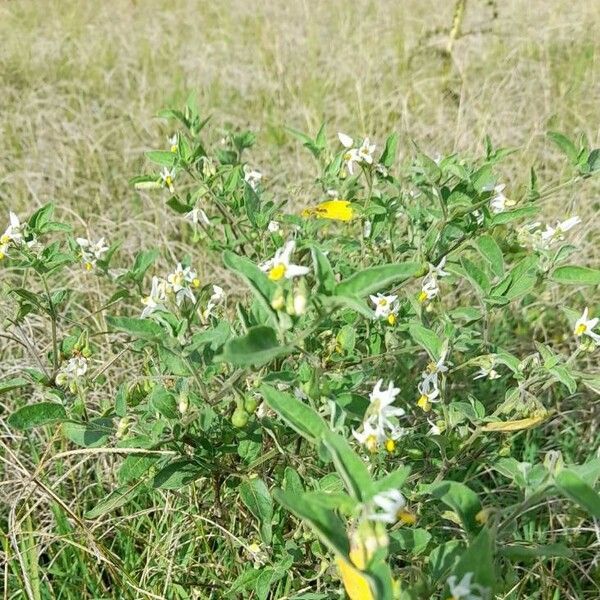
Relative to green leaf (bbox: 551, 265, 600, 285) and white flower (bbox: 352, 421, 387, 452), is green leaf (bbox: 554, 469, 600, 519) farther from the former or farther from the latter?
green leaf (bbox: 551, 265, 600, 285)

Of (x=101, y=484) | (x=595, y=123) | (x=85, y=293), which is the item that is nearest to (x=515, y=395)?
(x=101, y=484)

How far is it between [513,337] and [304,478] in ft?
3.47

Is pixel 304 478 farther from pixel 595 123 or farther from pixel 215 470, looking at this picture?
pixel 595 123

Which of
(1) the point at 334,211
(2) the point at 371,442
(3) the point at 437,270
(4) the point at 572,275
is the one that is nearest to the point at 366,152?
(1) the point at 334,211

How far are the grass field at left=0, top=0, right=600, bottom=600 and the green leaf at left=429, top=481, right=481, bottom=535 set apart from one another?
563 mm

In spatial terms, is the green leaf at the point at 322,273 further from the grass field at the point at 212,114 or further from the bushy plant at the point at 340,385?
the grass field at the point at 212,114

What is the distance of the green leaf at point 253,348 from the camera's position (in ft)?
2.37

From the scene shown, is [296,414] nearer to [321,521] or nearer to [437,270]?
[321,521]

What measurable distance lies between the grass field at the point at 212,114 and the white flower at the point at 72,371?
31cm

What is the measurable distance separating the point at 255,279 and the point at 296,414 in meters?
0.16

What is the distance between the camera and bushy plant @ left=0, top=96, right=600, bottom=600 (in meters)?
0.78

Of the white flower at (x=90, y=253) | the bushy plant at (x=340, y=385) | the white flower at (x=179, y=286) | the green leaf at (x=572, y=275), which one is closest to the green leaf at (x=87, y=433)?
the bushy plant at (x=340, y=385)

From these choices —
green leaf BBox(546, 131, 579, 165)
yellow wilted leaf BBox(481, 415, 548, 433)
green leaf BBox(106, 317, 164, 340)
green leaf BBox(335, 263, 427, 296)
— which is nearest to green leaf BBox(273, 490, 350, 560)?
green leaf BBox(335, 263, 427, 296)

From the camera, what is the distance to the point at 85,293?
7.52 ft
